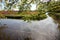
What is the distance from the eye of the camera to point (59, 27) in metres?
4.43

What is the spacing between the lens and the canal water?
3.80m

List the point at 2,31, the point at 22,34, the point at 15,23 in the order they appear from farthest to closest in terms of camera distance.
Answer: the point at 15,23 < the point at 2,31 < the point at 22,34

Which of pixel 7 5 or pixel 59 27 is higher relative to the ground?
pixel 7 5

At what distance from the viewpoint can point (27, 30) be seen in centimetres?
427

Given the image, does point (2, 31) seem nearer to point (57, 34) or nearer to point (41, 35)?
point (41, 35)

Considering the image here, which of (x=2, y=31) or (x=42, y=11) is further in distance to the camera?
(x=2, y=31)

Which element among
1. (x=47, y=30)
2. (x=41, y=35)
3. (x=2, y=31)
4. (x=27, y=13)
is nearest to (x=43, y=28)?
(x=47, y=30)

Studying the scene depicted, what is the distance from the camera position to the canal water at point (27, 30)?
380 cm

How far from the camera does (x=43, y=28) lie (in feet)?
14.8

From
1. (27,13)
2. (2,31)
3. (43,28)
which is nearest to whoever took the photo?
(27,13)

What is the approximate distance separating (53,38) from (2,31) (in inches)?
51.0

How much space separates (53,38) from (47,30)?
668 mm

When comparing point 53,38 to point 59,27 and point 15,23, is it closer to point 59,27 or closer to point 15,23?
point 59,27

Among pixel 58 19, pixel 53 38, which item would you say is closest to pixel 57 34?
pixel 53 38
